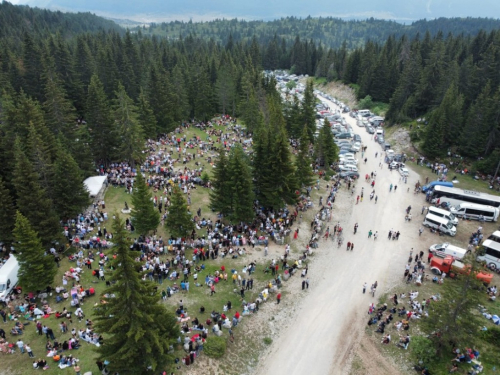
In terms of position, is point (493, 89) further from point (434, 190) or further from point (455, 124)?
point (434, 190)

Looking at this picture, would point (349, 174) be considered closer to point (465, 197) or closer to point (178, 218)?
point (465, 197)

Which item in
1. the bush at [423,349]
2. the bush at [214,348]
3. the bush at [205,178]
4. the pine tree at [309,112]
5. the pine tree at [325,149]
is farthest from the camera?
the pine tree at [309,112]

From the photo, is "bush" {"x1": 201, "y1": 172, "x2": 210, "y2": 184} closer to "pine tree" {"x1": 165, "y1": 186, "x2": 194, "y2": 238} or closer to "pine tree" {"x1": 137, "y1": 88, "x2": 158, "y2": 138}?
"pine tree" {"x1": 165, "y1": 186, "x2": 194, "y2": 238}

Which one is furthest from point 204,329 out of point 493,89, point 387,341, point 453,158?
point 493,89

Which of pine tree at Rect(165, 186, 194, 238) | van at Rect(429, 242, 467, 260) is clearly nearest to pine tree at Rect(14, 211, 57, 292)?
pine tree at Rect(165, 186, 194, 238)

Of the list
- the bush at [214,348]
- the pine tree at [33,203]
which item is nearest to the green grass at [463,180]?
the bush at [214,348]

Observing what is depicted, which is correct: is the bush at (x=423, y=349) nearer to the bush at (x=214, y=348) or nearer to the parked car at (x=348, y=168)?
the bush at (x=214, y=348)
